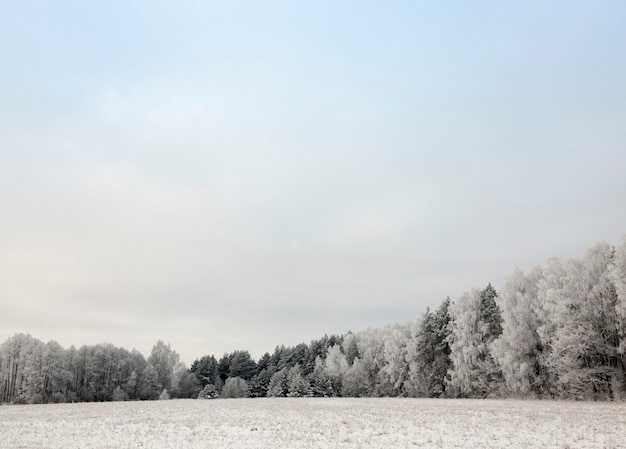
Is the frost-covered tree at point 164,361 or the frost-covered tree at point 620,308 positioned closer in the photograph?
the frost-covered tree at point 620,308

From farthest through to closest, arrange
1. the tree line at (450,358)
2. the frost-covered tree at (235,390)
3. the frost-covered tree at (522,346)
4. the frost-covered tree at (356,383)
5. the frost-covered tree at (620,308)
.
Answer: the frost-covered tree at (235,390), the frost-covered tree at (356,383), the frost-covered tree at (522,346), the tree line at (450,358), the frost-covered tree at (620,308)

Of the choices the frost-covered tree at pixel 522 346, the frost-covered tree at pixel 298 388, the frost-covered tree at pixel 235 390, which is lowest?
the frost-covered tree at pixel 235 390

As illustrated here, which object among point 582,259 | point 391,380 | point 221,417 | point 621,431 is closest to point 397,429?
point 621,431

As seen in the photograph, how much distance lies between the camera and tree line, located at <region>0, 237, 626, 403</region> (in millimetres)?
47500

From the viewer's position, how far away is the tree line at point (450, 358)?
47500 millimetres

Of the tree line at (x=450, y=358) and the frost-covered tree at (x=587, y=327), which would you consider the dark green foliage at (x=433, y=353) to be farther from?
the frost-covered tree at (x=587, y=327)

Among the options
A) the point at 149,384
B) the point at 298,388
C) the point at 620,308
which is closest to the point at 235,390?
the point at 149,384

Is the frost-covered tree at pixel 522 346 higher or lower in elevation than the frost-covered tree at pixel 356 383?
higher

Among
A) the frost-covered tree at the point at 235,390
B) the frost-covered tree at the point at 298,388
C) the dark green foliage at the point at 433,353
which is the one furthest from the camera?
the frost-covered tree at the point at 235,390

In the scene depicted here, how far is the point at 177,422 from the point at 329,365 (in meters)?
76.5

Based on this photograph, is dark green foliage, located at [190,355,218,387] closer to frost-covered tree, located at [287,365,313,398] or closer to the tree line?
the tree line

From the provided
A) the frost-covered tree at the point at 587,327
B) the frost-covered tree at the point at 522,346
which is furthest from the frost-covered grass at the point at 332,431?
the frost-covered tree at the point at 522,346

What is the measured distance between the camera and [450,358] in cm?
7125

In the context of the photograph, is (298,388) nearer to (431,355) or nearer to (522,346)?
(431,355)
